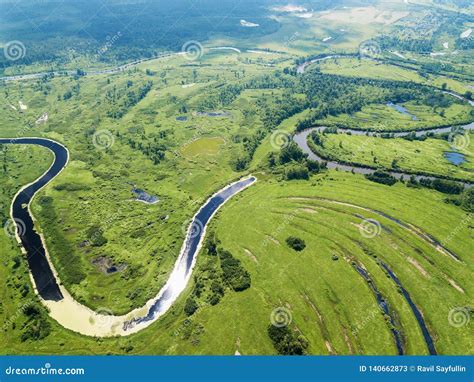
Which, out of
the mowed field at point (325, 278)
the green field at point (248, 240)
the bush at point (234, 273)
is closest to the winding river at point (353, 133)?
the green field at point (248, 240)

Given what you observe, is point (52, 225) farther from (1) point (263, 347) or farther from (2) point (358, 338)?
(2) point (358, 338)

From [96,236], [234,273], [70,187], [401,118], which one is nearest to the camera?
[234,273]

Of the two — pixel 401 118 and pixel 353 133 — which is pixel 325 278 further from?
pixel 401 118

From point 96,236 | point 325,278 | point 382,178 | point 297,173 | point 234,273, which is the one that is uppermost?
point 297,173

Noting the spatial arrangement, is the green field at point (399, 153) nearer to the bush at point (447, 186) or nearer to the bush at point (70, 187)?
the bush at point (447, 186)

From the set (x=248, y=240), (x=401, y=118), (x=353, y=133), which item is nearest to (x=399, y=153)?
(x=353, y=133)

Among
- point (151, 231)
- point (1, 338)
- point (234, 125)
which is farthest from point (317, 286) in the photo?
point (234, 125)
